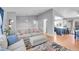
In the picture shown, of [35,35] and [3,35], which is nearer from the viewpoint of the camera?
[3,35]

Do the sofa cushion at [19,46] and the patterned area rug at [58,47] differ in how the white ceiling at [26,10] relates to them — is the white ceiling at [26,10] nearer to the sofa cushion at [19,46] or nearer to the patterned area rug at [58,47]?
the sofa cushion at [19,46]

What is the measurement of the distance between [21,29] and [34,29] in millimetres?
246

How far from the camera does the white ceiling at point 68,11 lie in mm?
2172

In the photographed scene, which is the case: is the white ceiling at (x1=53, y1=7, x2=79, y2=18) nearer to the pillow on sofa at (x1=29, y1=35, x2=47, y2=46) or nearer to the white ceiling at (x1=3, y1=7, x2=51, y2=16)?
the white ceiling at (x1=3, y1=7, x2=51, y2=16)

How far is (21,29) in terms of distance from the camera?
2.23m

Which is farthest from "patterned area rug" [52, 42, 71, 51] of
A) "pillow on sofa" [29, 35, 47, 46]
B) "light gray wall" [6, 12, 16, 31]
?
A: "light gray wall" [6, 12, 16, 31]

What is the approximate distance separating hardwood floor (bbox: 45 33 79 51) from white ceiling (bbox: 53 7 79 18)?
1.28 ft

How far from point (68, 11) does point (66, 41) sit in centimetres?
56

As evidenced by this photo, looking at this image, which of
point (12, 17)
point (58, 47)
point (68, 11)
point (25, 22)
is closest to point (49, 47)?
point (58, 47)

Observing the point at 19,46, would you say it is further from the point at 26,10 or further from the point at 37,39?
the point at 26,10

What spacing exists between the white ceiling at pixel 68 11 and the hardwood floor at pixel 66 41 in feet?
1.28
